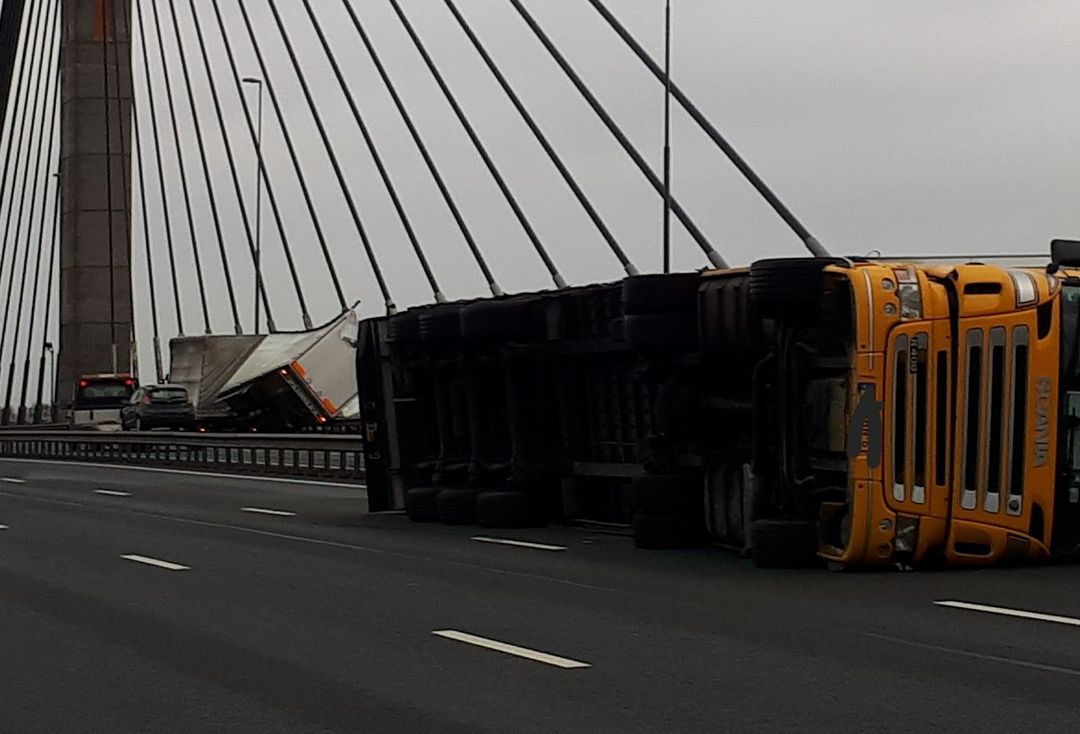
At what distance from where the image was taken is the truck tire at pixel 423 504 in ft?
64.4

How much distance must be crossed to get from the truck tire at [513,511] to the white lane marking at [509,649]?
7.63m

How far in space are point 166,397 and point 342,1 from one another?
18098 millimetres

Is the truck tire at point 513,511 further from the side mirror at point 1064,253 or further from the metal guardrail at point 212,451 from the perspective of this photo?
the metal guardrail at point 212,451

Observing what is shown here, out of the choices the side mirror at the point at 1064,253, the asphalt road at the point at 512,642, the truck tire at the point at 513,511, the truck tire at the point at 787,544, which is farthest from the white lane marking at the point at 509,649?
the truck tire at the point at 513,511

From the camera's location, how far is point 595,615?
11195 mm

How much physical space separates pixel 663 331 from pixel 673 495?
1229 millimetres

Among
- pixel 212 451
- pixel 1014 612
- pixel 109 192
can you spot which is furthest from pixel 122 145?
pixel 1014 612

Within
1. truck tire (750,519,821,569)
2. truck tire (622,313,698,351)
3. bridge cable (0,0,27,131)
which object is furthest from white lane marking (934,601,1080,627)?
bridge cable (0,0,27,131)

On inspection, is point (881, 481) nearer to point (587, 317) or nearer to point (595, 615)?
point (595, 615)

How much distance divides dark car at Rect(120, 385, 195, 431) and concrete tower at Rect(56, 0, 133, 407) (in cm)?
144

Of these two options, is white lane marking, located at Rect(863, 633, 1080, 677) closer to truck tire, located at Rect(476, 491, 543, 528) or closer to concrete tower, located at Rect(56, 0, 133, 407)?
truck tire, located at Rect(476, 491, 543, 528)

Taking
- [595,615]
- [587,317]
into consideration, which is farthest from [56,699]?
[587,317]

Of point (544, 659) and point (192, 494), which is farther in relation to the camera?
point (192, 494)

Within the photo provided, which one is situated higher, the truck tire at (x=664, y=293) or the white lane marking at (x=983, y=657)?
the truck tire at (x=664, y=293)
